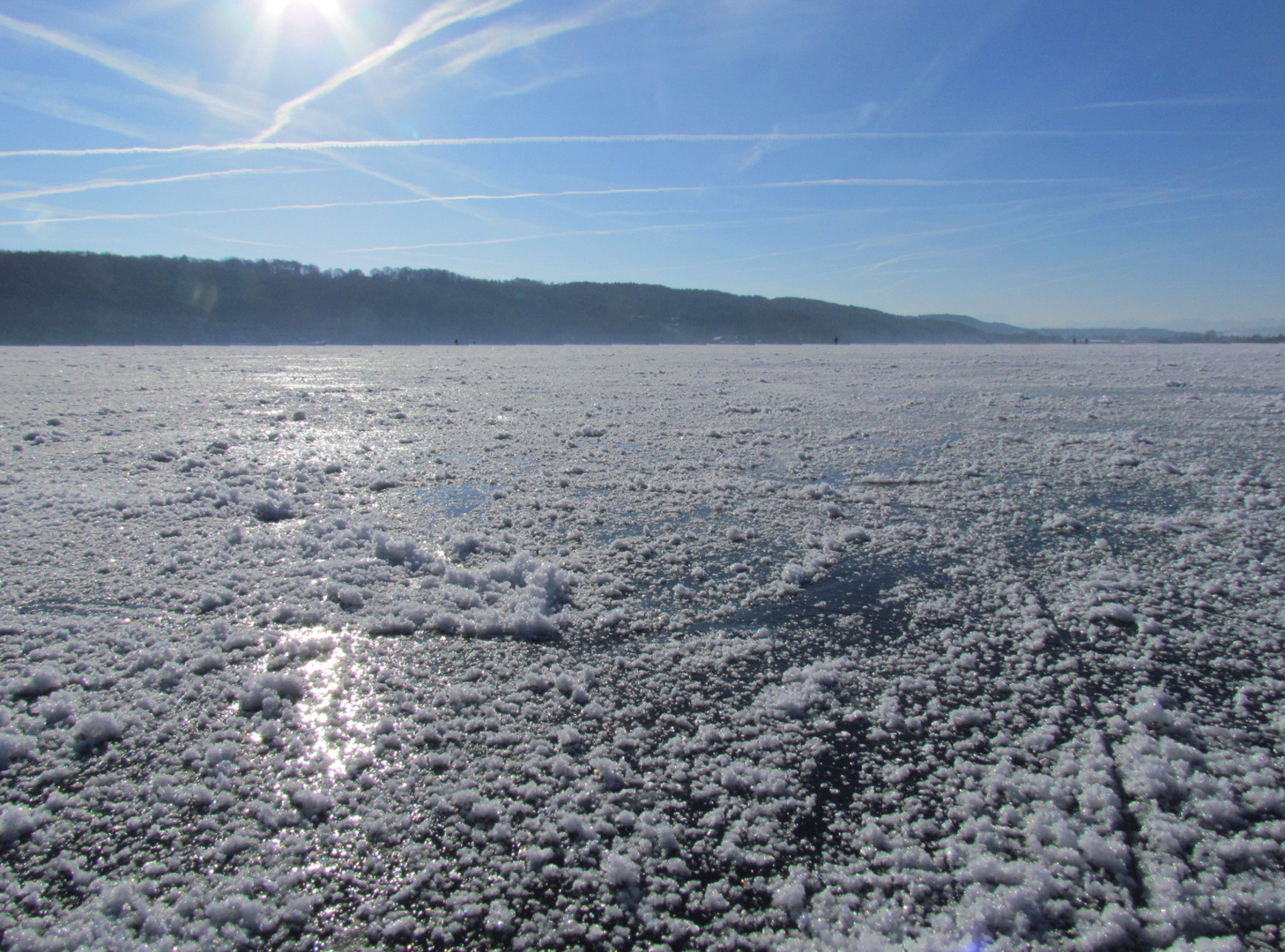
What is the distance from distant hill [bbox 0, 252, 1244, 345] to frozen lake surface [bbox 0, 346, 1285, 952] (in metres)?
59.3

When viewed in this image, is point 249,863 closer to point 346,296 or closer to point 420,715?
point 420,715

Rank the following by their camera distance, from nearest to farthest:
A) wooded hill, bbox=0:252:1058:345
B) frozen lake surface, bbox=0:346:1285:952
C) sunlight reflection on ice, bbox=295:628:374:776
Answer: frozen lake surface, bbox=0:346:1285:952, sunlight reflection on ice, bbox=295:628:374:776, wooded hill, bbox=0:252:1058:345

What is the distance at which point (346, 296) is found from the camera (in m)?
80.1

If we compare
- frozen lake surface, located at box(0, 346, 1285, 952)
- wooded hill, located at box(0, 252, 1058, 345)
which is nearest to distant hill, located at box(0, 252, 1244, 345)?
wooded hill, located at box(0, 252, 1058, 345)

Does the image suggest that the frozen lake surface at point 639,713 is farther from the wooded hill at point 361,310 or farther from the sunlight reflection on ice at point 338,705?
the wooded hill at point 361,310

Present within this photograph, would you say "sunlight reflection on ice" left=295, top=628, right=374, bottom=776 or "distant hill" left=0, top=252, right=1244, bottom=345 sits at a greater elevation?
"distant hill" left=0, top=252, right=1244, bottom=345

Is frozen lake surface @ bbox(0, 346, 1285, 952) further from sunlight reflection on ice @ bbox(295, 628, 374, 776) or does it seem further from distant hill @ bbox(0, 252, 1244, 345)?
distant hill @ bbox(0, 252, 1244, 345)

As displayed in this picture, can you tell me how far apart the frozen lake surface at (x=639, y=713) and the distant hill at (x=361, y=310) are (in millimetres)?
59335

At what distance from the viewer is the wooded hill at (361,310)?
2362 inches

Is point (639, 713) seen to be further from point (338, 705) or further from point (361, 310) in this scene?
point (361, 310)

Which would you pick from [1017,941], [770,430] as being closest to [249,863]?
[1017,941]

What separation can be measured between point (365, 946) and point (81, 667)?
2.07 metres

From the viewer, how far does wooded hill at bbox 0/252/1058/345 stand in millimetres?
60000

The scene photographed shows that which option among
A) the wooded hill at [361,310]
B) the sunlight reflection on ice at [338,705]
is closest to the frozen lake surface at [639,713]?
the sunlight reflection on ice at [338,705]
